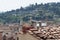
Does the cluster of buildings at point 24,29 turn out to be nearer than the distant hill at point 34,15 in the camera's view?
Yes

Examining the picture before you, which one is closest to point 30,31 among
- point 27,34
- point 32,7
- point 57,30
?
point 27,34

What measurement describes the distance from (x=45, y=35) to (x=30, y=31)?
35.8 inches

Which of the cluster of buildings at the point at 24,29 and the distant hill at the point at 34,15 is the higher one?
the cluster of buildings at the point at 24,29

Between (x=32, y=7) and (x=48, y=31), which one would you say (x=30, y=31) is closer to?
(x=48, y=31)

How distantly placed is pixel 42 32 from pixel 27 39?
35.9 inches

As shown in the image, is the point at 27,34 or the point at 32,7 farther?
the point at 32,7

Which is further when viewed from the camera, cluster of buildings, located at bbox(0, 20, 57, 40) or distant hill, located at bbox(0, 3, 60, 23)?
distant hill, located at bbox(0, 3, 60, 23)

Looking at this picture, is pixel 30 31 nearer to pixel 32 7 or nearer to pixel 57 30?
pixel 57 30

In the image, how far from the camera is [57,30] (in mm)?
20609

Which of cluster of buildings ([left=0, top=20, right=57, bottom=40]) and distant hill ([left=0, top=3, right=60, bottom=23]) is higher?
cluster of buildings ([left=0, top=20, right=57, bottom=40])

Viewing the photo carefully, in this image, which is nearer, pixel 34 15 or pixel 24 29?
pixel 24 29

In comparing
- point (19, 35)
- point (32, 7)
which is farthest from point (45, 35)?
point (32, 7)

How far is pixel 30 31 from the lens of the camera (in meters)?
20.2

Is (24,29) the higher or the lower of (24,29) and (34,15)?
the higher
